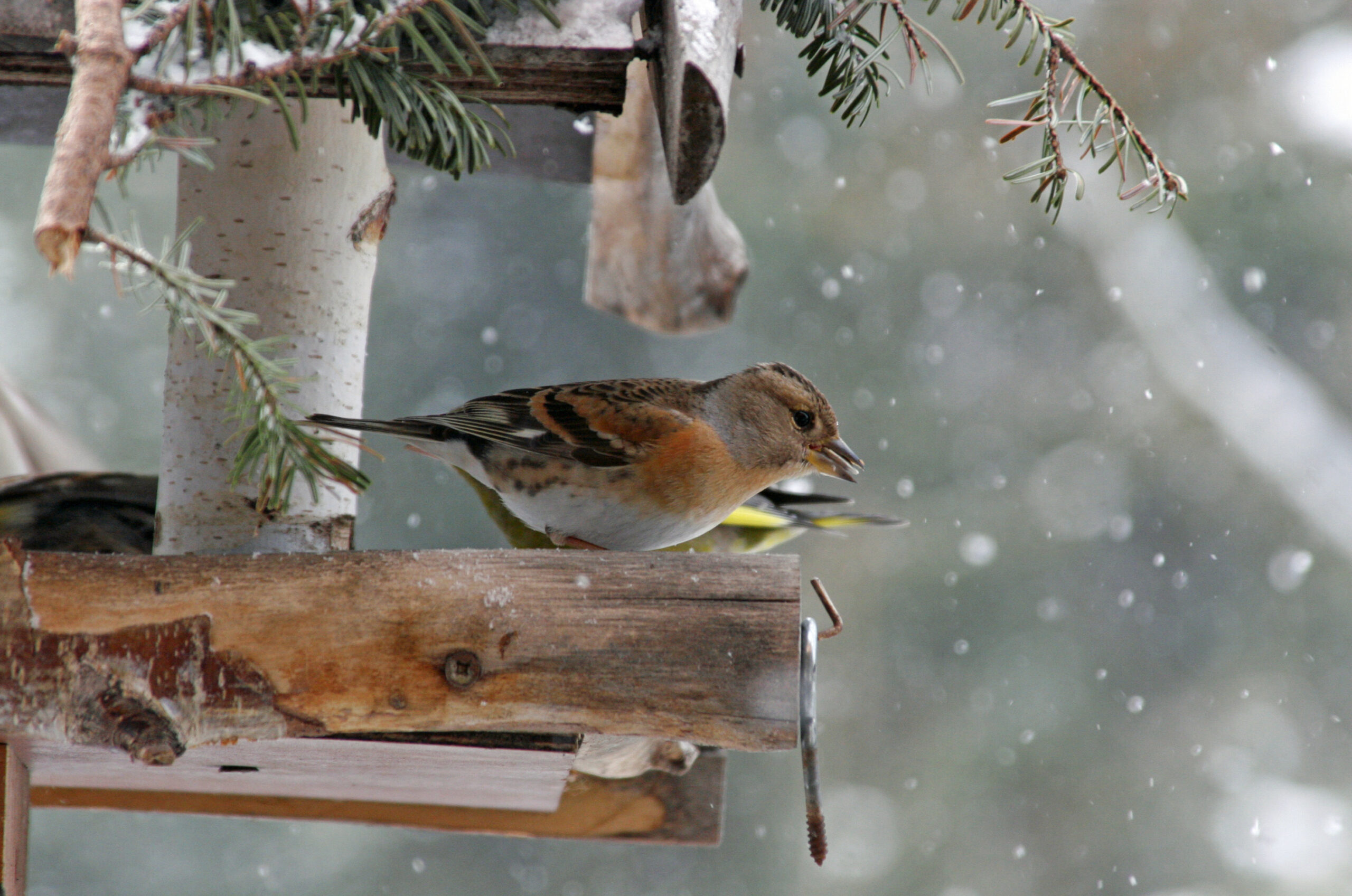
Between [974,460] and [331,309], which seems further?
[974,460]

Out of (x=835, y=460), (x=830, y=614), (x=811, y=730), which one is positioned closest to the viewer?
(x=811, y=730)

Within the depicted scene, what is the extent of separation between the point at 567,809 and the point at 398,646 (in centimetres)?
121

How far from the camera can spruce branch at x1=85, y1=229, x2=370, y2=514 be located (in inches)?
37.2

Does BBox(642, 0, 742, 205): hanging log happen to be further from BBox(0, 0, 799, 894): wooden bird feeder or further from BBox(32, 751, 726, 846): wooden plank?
BBox(32, 751, 726, 846): wooden plank

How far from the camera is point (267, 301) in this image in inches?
60.1

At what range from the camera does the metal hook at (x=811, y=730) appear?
1.21 m

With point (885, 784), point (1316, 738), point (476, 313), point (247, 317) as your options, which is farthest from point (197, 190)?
point (1316, 738)

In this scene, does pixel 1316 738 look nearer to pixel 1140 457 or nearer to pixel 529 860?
pixel 1140 457

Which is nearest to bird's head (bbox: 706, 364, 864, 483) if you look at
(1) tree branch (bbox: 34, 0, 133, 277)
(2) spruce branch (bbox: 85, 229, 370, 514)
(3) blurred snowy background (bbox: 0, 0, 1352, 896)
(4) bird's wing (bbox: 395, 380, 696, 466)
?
(4) bird's wing (bbox: 395, 380, 696, 466)

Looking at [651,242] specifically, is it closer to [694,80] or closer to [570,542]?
[570,542]

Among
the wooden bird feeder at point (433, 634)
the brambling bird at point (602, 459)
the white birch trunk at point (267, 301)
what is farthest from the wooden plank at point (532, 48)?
the brambling bird at point (602, 459)

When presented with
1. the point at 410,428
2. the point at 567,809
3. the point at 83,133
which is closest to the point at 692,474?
the point at 410,428

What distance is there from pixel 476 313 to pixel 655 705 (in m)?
4.01

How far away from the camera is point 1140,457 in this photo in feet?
17.0
